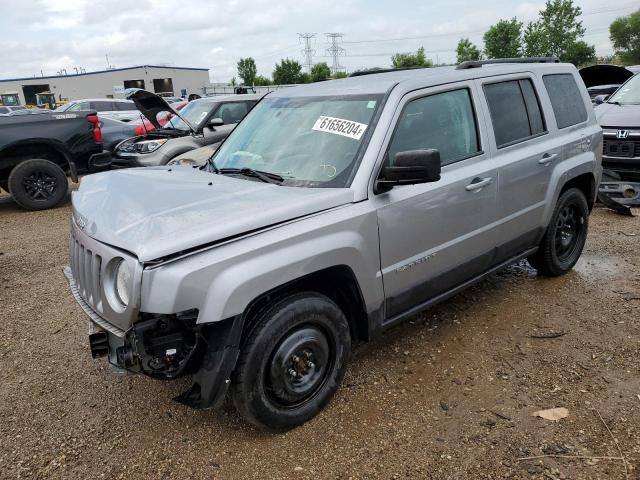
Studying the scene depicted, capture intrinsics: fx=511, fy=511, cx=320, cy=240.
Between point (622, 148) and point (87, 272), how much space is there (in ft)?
22.7

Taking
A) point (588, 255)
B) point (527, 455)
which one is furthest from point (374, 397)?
point (588, 255)

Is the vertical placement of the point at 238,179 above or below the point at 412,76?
below

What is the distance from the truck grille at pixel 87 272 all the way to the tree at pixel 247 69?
79.8 meters

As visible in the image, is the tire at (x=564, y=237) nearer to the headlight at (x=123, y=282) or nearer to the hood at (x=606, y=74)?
the headlight at (x=123, y=282)

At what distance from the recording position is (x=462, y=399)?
305 cm

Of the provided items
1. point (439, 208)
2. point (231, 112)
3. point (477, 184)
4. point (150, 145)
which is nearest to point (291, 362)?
point (439, 208)

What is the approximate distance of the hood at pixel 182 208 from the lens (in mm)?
2344

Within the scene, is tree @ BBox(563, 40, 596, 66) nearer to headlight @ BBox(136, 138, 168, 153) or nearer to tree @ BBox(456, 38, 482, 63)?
tree @ BBox(456, 38, 482, 63)

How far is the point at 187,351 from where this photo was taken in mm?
2426

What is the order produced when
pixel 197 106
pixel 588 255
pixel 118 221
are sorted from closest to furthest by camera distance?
pixel 118 221
pixel 588 255
pixel 197 106

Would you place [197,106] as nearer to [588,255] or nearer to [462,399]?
[588,255]

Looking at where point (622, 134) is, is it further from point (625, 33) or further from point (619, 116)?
point (625, 33)

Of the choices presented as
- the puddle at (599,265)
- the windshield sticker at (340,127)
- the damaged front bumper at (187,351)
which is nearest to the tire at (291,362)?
the damaged front bumper at (187,351)

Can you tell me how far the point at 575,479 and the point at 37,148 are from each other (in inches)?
351
